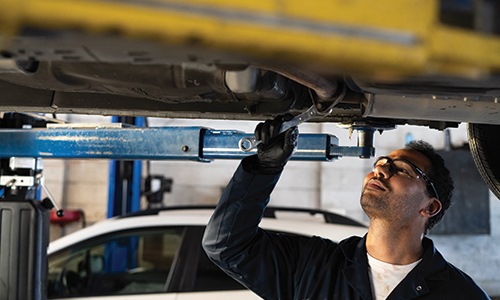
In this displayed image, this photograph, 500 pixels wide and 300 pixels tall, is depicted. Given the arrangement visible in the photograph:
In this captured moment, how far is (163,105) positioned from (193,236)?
163 cm

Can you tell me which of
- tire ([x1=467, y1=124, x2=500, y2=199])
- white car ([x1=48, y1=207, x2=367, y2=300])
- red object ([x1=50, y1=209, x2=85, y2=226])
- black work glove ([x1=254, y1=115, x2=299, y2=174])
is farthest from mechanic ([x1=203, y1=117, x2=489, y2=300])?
red object ([x1=50, y1=209, x2=85, y2=226])

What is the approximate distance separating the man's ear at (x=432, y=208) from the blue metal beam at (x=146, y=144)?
0.94ft

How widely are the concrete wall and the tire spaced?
13.8ft

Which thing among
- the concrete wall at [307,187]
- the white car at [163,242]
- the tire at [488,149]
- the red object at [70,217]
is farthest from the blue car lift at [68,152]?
the concrete wall at [307,187]

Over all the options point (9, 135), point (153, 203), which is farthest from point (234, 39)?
point (153, 203)

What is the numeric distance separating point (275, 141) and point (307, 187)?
4994mm

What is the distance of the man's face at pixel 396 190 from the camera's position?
2066mm

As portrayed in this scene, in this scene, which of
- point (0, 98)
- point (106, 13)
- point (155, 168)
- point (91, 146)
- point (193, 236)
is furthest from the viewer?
point (155, 168)

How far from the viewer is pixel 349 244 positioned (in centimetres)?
218

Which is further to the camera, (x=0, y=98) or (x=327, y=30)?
(x=0, y=98)

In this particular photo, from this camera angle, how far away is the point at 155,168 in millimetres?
6559

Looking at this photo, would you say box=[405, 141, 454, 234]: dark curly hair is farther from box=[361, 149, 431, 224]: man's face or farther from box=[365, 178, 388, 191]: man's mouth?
box=[365, 178, 388, 191]: man's mouth

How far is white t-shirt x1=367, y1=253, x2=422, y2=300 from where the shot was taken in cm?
197

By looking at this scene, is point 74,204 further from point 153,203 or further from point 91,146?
point 91,146
